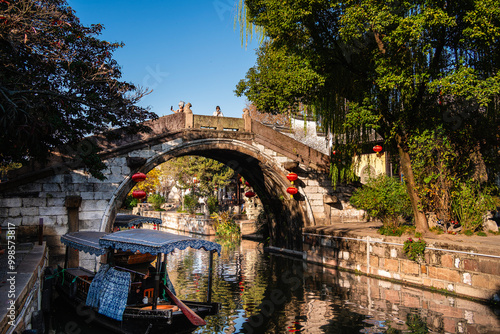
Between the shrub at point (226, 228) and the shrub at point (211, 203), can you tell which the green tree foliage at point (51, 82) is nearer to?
the shrub at point (226, 228)

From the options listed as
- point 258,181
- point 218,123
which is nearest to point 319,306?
point 218,123

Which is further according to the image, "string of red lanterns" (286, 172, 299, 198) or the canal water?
"string of red lanterns" (286, 172, 299, 198)

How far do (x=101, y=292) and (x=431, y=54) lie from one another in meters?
10.8

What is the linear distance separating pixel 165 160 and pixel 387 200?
7996 mm

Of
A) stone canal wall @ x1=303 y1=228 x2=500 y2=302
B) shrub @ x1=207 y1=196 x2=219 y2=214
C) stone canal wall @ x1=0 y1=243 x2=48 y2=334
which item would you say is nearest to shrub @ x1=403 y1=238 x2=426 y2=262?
stone canal wall @ x1=303 y1=228 x2=500 y2=302

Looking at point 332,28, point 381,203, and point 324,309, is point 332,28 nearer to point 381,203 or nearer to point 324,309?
point 381,203

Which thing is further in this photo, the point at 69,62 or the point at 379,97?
the point at 379,97

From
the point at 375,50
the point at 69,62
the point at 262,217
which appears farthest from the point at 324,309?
the point at 262,217

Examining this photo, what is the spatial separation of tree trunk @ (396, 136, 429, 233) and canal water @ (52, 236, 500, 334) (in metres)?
1.96

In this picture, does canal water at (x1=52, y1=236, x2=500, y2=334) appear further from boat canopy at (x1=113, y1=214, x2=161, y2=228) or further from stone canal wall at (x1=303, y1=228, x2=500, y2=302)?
boat canopy at (x1=113, y1=214, x2=161, y2=228)

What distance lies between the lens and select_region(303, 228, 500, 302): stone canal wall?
9.23 metres

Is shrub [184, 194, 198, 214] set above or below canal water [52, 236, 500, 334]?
above

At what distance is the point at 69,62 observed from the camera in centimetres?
971

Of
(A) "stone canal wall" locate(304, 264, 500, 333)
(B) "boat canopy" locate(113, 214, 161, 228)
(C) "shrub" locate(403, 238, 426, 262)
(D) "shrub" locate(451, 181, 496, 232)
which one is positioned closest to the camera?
(A) "stone canal wall" locate(304, 264, 500, 333)
